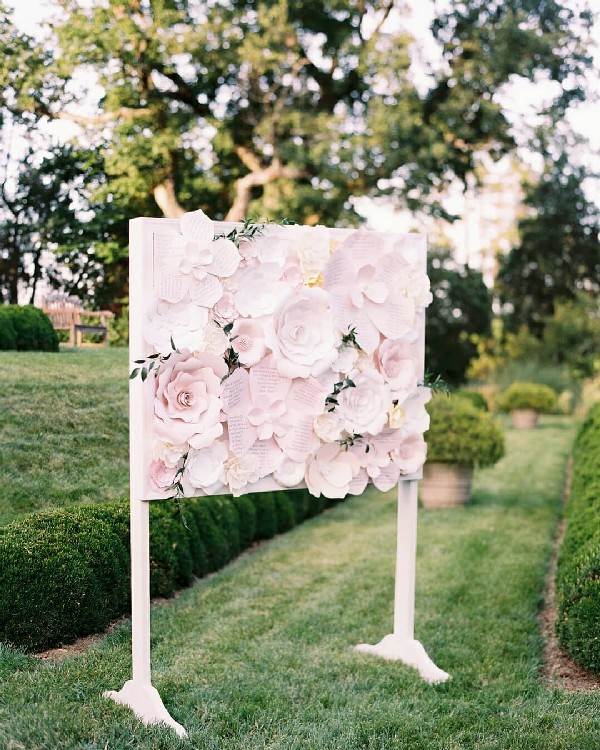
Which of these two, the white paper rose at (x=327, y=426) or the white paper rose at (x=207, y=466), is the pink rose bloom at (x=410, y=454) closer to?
the white paper rose at (x=327, y=426)

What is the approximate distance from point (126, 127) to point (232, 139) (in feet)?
9.10

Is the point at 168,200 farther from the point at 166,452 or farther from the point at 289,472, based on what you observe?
the point at 166,452

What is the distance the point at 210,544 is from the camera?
5.43 m

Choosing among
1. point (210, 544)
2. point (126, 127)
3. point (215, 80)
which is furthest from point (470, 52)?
point (210, 544)

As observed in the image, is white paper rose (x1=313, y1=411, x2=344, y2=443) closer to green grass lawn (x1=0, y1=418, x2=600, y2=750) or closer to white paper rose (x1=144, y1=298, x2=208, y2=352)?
white paper rose (x1=144, y1=298, x2=208, y2=352)

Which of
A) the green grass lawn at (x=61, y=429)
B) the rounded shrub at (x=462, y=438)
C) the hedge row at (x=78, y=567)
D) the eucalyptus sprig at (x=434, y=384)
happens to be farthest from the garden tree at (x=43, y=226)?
the rounded shrub at (x=462, y=438)

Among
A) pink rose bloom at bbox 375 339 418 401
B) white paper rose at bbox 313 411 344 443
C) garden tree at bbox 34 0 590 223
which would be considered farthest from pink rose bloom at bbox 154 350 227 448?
garden tree at bbox 34 0 590 223

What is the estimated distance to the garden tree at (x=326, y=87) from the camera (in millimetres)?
8289

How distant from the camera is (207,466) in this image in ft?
11.0

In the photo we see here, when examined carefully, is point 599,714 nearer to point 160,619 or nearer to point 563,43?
point 160,619

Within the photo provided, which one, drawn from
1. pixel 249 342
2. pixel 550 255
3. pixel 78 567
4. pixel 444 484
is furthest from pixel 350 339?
pixel 550 255

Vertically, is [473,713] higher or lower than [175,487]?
lower

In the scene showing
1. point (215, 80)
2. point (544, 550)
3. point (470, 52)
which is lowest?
point (544, 550)

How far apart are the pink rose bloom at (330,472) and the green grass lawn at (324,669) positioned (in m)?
0.88
